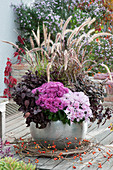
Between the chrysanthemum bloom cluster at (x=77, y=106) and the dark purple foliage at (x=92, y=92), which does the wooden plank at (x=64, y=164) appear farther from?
the dark purple foliage at (x=92, y=92)

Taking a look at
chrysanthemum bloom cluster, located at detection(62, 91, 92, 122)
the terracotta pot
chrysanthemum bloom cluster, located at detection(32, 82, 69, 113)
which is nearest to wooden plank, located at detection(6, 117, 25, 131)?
the terracotta pot

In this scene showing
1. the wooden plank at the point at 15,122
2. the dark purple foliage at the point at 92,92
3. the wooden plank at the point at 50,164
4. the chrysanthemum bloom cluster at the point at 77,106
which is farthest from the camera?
the wooden plank at the point at 15,122

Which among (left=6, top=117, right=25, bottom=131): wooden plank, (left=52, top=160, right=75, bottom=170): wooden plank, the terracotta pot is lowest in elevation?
(left=52, top=160, right=75, bottom=170): wooden plank

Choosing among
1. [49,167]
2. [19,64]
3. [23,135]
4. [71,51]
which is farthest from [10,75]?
[49,167]

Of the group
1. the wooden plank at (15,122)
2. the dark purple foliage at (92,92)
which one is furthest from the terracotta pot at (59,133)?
the wooden plank at (15,122)

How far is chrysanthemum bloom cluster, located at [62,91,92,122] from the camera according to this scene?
2.65 metres

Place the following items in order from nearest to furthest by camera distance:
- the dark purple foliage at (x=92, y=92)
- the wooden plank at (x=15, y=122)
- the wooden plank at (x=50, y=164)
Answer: the wooden plank at (x=50, y=164)
the dark purple foliage at (x=92, y=92)
the wooden plank at (x=15, y=122)

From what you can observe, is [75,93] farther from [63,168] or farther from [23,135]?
[23,135]

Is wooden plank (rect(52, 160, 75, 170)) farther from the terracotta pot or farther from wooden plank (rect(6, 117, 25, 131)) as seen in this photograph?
wooden plank (rect(6, 117, 25, 131))

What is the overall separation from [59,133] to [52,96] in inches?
13.4

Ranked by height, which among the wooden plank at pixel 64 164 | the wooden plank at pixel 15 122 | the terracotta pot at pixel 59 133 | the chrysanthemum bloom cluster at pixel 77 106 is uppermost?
the chrysanthemum bloom cluster at pixel 77 106

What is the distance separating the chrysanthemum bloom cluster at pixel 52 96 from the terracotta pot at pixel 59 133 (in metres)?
0.16

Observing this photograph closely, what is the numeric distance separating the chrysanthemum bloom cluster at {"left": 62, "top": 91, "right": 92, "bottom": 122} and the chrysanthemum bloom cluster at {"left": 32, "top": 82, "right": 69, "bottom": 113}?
0.05m

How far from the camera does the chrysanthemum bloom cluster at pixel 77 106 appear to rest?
265 centimetres
